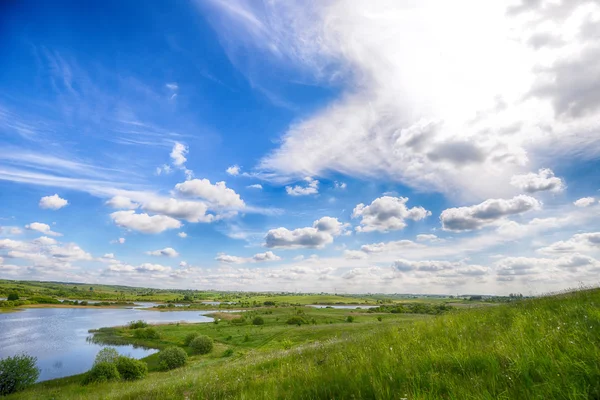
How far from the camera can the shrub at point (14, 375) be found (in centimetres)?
3559

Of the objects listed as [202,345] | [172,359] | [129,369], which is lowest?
[202,345]

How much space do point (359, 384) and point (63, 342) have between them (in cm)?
9926

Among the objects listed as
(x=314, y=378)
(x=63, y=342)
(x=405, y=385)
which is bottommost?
(x=63, y=342)

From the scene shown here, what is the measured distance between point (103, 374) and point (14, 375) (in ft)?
34.3

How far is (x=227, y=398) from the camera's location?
6.29 meters

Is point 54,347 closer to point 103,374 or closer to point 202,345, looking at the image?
point 202,345

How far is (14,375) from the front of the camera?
36.1m

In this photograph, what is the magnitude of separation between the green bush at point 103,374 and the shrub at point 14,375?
712cm

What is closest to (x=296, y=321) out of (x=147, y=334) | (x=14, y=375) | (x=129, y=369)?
(x=147, y=334)

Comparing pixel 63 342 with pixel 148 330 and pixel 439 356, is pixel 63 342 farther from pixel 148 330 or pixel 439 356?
pixel 439 356

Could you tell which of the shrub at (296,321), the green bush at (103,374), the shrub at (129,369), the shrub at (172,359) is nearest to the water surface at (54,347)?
the green bush at (103,374)

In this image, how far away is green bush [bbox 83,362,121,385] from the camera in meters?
37.1

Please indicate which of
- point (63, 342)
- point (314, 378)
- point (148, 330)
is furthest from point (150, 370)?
point (314, 378)

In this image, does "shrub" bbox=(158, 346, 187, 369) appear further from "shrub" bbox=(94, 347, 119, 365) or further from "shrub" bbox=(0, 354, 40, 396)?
"shrub" bbox=(0, 354, 40, 396)
